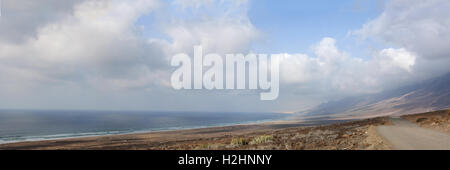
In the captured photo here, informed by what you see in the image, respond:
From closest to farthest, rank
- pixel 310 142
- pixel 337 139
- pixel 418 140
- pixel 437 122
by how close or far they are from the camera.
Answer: pixel 418 140, pixel 310 142, pixel 337 139, pixel 437 122

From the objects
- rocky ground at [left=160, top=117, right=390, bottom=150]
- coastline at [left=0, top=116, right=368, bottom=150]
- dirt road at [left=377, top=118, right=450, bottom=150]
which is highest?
dirt road at [left=377, top=118, right=450, bottom=150]

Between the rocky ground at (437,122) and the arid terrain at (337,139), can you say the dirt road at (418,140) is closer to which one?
the arid terrain at (337,139)

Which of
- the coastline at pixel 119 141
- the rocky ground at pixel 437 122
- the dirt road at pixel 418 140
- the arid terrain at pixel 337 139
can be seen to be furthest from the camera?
the coastline at pixel 119 141

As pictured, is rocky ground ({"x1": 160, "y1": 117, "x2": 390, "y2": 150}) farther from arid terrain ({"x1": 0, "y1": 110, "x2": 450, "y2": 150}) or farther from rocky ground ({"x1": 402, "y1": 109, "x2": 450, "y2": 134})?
rocky ground ({"x1": 402, "y1": 109, "x2": 450, "y2": 134})

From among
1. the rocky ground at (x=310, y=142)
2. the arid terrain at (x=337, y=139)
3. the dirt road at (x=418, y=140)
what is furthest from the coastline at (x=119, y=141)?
the dirt road at (x=418, y=140)

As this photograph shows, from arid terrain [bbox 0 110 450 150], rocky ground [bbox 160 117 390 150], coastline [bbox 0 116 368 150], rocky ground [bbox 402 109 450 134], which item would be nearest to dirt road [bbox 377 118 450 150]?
arid terrain [bbox 0 110 450 150]

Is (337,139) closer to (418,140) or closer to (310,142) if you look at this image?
(310,142)

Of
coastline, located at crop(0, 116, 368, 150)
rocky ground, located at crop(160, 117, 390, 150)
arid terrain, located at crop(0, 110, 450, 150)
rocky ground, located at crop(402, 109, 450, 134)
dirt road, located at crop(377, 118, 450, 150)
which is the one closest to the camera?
dirt road, located at crop(377, 118, 450, 150)

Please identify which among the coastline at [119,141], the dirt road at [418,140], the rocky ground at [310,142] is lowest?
the coastline at [119,141]

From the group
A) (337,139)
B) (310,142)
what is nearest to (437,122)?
(337,139)

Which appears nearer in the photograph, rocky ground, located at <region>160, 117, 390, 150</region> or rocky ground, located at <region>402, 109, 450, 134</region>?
rocky ground, located at <region>160, 117, 390, 150</region>

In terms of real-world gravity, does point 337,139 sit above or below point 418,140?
below
